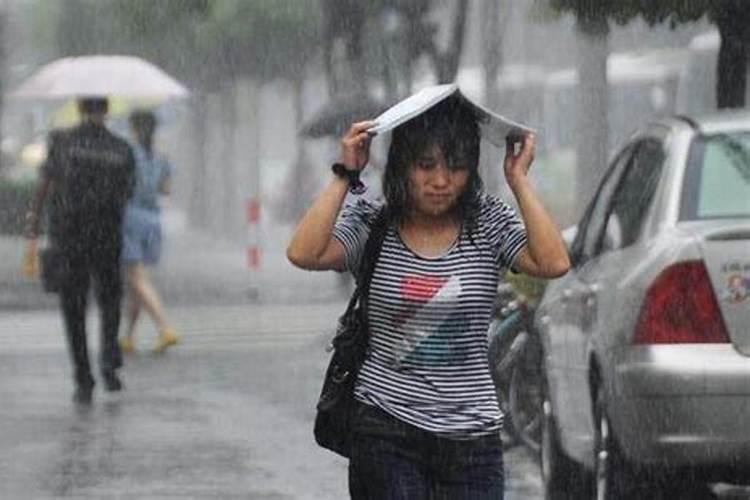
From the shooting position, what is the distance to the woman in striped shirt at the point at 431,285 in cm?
661

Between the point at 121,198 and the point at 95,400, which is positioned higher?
the point at 121,198

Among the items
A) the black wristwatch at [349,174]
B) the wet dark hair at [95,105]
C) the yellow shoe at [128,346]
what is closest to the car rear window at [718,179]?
the black wristwatch at [349,174]

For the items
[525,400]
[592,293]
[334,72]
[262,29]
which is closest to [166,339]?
[525,400]

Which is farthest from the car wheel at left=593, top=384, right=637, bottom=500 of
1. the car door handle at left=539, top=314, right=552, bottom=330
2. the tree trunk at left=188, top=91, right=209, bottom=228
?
the tree trunk at left=188, top=91, right=209, bottom=228

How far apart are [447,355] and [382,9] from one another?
28248mm

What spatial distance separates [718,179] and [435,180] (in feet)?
9.17

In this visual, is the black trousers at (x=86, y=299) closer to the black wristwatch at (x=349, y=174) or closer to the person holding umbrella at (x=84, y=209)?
the person holding umbrella at (x=84, y=209)

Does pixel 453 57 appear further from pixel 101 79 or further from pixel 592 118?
pixel 101 79

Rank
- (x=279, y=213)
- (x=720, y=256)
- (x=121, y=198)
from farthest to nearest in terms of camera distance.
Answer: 1. (x=279, y=213)
2. (x=121, y=198)
3. (x=720, y=256)

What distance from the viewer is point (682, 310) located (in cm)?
879

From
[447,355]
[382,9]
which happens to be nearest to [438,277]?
[447,355]

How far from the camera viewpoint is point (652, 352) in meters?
8.78

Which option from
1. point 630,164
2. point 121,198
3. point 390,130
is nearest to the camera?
point 390,130

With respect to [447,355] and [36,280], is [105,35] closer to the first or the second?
[36,280]
